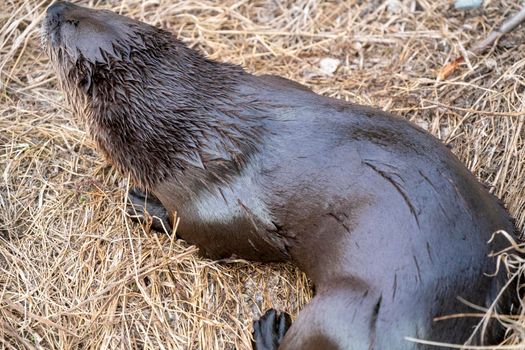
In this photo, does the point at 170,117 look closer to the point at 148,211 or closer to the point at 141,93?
the point at 141,93

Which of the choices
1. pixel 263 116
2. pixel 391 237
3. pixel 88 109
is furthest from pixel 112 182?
pixel 391 237

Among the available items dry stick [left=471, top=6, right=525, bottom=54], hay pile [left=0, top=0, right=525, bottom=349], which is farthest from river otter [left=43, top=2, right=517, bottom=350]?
dry stick [left=471, top=6, right=525, bottom=54]

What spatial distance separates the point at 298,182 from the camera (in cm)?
269

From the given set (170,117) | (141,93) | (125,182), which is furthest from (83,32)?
(125,182)

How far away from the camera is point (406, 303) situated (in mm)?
2312

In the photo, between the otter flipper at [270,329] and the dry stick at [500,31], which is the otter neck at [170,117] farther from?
the dry stick at [500,31]

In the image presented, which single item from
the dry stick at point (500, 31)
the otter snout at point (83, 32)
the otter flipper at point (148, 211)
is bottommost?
the otter flipper at point (148, 211)

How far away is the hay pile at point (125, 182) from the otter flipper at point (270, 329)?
0.08 metres

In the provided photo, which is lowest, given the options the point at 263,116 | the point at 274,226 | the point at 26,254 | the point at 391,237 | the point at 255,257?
the point at 26,254

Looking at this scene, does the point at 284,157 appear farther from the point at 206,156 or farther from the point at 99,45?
the point at 99,45

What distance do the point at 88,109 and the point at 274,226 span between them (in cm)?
101

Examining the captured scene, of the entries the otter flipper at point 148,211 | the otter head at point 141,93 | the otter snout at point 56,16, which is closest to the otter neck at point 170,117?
the otter head at point 141,93

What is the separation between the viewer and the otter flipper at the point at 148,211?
3.21 metres

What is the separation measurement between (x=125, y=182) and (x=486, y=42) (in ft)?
6.53
